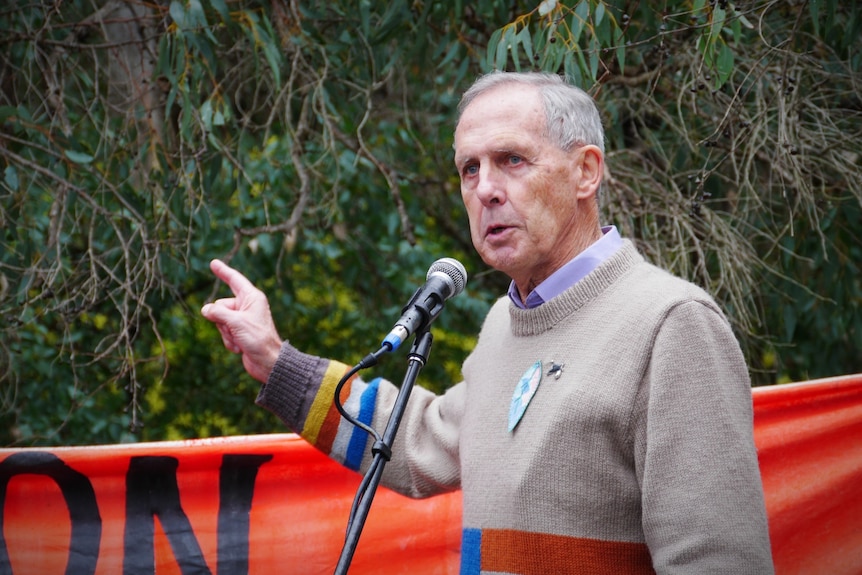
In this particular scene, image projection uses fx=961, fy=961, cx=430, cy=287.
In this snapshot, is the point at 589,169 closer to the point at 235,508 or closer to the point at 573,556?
the point at 573,556

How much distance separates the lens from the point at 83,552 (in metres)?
2.67

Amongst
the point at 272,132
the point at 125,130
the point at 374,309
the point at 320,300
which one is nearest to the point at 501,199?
the point at 125,130

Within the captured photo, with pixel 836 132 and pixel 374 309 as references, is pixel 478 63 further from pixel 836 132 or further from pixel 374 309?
pixel 374 309

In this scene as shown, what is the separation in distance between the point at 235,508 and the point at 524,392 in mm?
1145

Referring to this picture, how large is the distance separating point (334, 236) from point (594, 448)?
3733mm

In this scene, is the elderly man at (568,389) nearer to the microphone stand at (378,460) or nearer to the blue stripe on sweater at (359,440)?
the blue stripe on sweater at (359,440)

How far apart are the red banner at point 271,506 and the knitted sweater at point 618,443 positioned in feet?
2.52

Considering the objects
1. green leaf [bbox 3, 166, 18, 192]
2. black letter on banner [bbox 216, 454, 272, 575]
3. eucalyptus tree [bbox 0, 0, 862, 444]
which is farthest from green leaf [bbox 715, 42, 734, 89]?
green leaf [bbox 3, 166, 18, 192]

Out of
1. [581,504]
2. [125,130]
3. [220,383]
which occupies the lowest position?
[220,383]

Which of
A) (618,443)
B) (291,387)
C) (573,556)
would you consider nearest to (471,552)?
(573,556)

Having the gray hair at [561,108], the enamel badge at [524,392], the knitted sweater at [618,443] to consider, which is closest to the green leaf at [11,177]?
the gray hair at [561,108]

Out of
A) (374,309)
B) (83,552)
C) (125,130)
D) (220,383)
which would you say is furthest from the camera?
(220,383)

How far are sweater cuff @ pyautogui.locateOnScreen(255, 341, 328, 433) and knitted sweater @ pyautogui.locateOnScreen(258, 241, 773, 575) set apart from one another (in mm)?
446

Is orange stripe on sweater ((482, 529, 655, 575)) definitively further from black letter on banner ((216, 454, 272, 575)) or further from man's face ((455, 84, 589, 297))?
black letter on banner ((216, 454, 272, 575))
